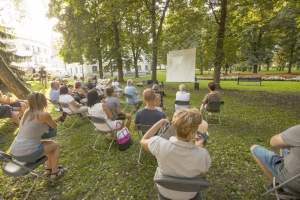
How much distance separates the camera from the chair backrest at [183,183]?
1.35 m

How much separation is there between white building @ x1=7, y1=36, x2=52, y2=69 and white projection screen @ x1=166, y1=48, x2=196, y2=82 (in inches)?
1559

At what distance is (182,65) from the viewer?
29.4ft

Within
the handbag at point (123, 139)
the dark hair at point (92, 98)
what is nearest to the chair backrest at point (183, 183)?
the handbag at point (123, 139)

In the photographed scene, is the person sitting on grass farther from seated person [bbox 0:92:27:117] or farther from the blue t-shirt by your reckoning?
seated person [bbox 0:92:27:117]

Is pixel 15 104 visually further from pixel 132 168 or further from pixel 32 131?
pixel 132 168

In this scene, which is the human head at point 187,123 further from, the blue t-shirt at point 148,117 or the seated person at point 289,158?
the blue t-shirt at point 148,117

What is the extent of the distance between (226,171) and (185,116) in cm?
205

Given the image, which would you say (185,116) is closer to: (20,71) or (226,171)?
(226,171)

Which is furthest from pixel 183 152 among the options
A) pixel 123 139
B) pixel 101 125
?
pixel 101 125

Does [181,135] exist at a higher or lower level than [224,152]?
higher

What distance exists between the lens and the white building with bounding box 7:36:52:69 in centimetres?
3867

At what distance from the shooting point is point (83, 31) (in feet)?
48.9

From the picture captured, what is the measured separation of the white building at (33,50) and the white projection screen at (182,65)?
1559 inches

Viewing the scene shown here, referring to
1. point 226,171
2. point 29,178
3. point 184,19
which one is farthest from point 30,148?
point 184,19
